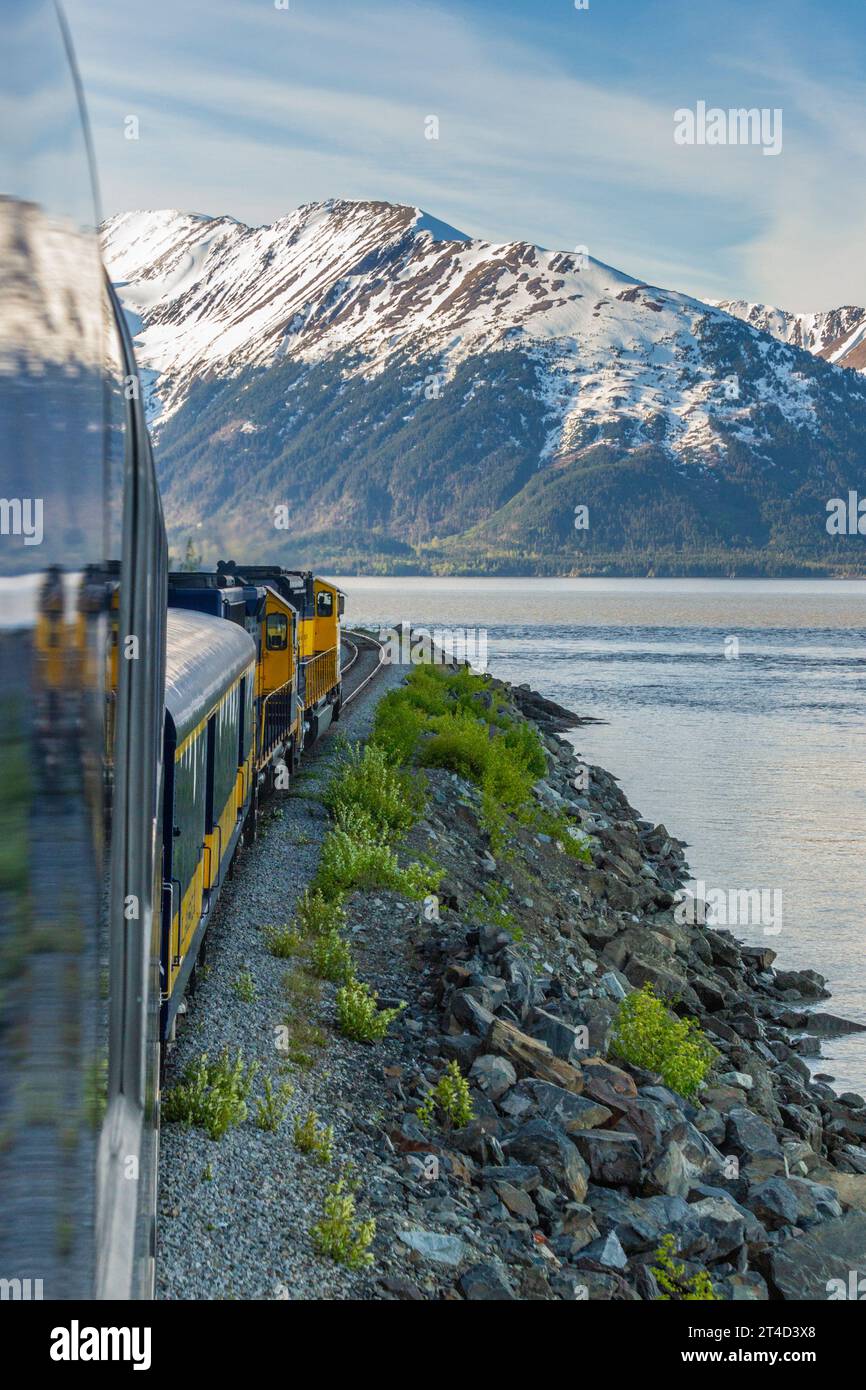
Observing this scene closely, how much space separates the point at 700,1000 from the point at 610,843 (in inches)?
338

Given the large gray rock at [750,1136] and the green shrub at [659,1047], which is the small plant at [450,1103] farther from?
the green shrub at [659,1047]

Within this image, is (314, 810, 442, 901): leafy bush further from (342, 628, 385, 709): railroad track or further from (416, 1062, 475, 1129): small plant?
(342, 628, 385, 709): railroad track

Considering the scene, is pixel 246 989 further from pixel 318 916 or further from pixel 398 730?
pixel 398 730

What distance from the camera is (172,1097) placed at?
8102 mm

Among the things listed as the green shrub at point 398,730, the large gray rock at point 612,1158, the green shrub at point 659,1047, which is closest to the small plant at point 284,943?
the green shrub at point 659,1047

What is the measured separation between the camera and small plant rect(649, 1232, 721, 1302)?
7.71 metres

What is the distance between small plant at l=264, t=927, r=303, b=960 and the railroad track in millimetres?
23930

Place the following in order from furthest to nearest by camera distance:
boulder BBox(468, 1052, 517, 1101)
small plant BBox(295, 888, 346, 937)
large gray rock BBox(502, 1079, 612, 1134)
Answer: small plant BBox(295, 888, 346, 937)
boulder BBox(468, 1052, 517, 1101)
large gray rock BBox(502, 1079, 612, 1134)

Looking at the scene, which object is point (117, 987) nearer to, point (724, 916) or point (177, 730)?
point (177, 730)

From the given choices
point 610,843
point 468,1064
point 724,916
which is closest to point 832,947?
point 724,916

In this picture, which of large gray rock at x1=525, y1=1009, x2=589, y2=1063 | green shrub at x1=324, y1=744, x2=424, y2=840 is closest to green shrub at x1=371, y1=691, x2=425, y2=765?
green shrub at x1=324, y1=744, x2=424, y2=840

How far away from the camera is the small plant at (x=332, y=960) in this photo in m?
11.8
